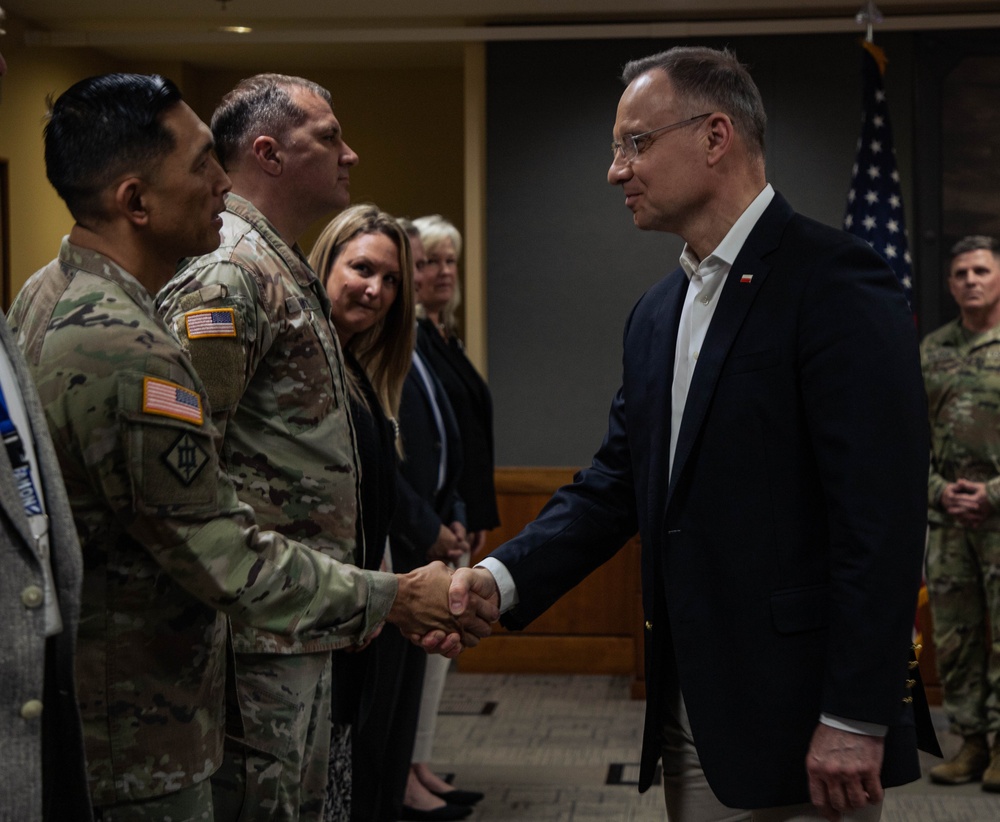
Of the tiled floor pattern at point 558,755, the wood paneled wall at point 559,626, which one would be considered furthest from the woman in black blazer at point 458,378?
the wood paneled wall at point 559,626

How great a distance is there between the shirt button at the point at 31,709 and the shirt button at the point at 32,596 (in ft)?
0.33

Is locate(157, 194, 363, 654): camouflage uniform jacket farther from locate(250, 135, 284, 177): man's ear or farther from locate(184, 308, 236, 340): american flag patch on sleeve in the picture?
locate(250, 135, 284, 177): man's ear

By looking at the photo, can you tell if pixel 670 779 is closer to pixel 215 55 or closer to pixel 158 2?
pixel 158 2

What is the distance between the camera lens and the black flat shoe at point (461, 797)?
3812 millimetres

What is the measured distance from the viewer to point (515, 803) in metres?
3.81

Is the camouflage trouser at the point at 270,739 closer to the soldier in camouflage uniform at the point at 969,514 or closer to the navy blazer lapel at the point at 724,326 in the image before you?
the navy blazer lapel at the point at 724,326

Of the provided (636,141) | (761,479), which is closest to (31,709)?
(761,479)

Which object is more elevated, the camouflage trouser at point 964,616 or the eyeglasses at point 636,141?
the eyeglasses at point 636,141

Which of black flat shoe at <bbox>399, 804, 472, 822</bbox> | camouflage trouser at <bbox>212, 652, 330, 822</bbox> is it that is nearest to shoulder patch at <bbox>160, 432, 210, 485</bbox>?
camouflage trouser at <bbox>212, 652, 330, 822</bbox>

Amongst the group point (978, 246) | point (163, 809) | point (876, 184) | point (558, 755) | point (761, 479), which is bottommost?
point (558, 755)

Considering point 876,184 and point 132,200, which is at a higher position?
point 876,184

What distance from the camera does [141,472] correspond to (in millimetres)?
1464

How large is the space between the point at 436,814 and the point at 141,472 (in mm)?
2515

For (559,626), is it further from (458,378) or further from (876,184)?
(876,184)
